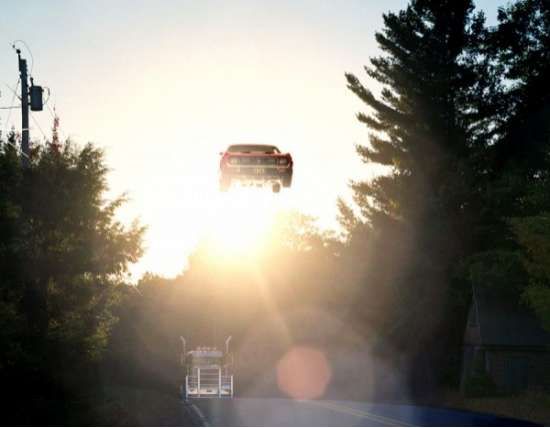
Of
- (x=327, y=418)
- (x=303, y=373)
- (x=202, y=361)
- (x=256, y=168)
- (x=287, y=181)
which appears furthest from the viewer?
(x=303, y=373)

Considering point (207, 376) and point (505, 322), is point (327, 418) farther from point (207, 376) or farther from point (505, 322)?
point (505, 322)

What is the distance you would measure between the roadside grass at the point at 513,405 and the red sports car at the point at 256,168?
51.2 feet

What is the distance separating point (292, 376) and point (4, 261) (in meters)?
41.6

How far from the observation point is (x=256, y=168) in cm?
2347

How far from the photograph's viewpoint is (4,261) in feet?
91.7

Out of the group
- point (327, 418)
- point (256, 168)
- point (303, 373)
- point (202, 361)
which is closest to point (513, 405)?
point (327, 418)

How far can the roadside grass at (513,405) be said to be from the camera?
35244 millimetres

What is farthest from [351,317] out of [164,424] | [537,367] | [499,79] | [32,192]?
[32,192]

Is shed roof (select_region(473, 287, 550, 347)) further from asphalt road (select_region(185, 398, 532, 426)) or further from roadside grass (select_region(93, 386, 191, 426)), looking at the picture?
roadside grass (select_region(93, 386, 191, 426))

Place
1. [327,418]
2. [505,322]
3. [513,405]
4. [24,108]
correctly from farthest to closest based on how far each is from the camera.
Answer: [505,322] → [513,405] → [327,418] → [24,108]

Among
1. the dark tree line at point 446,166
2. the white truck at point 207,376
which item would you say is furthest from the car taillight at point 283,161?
the dark tree line at point 446,166

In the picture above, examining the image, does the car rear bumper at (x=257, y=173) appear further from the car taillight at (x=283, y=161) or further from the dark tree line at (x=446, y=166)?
the dark tree line at (x=446, y=166)

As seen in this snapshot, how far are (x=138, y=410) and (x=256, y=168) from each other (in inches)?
688

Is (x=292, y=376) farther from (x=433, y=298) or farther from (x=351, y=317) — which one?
(x=433, y=298)
